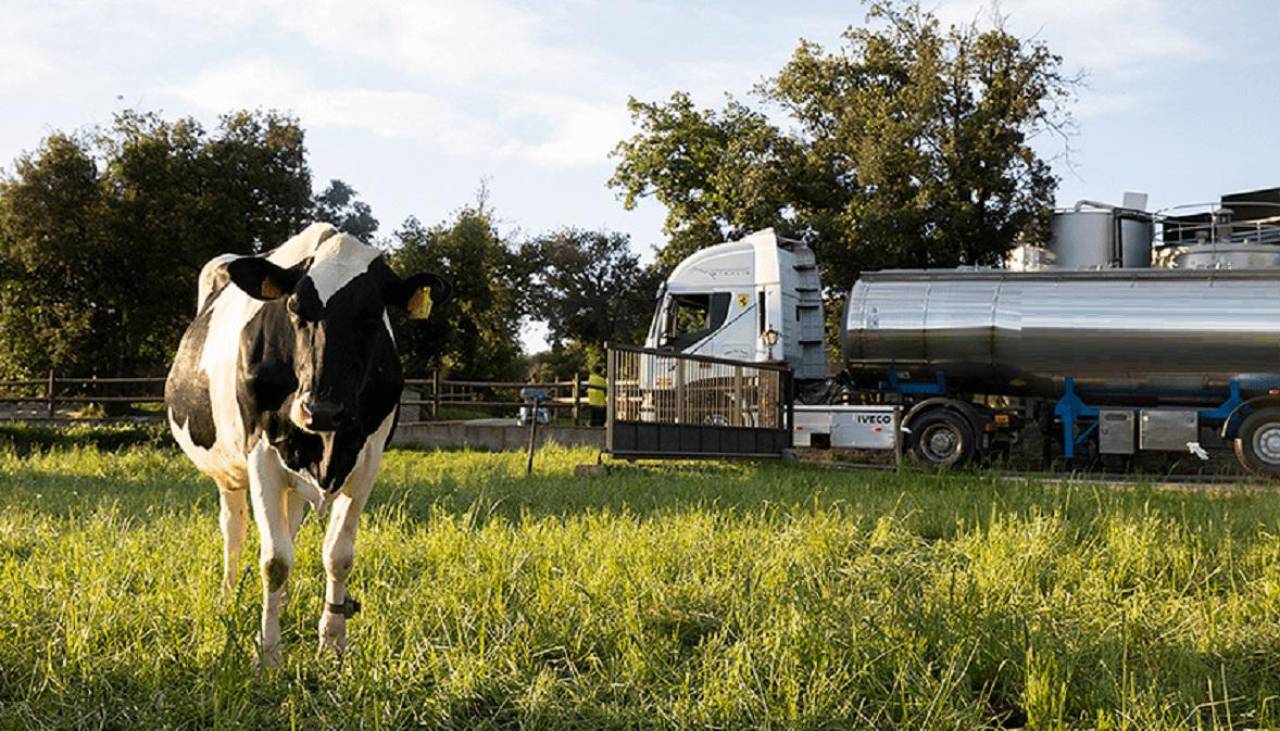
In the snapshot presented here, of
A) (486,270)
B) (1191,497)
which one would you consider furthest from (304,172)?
(1191,497)

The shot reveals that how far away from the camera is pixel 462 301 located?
4172cm


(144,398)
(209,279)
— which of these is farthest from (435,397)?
(209,279)

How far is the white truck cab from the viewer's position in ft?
59.3

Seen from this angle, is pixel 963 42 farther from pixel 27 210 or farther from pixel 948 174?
pixel 27 210

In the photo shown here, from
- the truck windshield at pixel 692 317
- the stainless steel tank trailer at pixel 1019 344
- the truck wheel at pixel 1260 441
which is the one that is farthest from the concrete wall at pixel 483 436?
the truck wheel at pixel 1260 441

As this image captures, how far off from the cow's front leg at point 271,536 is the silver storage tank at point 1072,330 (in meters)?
14.1

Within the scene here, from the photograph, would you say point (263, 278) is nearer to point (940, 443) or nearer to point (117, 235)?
point (940, 443)

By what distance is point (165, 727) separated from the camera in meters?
3.46

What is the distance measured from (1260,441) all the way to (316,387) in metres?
15.3

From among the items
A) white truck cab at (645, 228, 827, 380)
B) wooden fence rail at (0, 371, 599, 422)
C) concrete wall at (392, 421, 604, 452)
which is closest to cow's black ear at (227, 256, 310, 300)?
white truck cab at (645, 228, 827, 380)

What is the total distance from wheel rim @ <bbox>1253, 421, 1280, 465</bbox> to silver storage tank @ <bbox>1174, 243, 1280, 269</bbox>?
116 inches

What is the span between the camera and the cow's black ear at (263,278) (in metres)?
4.18

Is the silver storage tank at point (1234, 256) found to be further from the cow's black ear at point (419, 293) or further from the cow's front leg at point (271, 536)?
the cow's front leg at point (271, 536)

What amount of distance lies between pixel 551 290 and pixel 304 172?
672 inches
